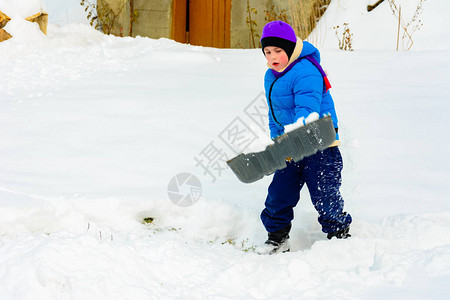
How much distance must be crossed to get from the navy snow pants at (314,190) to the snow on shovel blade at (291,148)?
0.28 meters

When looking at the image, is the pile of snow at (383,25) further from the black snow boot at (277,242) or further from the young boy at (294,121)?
the black snow boot at (277,242)

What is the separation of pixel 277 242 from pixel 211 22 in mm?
6352

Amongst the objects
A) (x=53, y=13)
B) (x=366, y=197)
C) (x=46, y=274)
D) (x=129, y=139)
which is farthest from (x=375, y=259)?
(x=53, y=13)

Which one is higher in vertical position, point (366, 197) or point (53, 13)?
point (53, 13)

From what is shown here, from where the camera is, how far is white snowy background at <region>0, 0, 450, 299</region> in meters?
2.38

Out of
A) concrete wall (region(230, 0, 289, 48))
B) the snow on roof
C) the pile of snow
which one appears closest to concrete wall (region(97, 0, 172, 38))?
concrete wall (region(230, 0, 289, 48))

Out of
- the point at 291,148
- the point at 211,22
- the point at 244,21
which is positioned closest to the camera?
the point at 291,148

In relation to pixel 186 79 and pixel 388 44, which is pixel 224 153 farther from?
pixel 388 44

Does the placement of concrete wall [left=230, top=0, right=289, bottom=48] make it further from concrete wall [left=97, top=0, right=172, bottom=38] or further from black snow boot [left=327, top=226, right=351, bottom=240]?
black snow boot [left=327, top=226, right=351, bottom=240]

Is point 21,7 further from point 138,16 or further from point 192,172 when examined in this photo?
point 192,172

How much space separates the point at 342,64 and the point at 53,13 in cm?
597

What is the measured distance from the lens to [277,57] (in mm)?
2707

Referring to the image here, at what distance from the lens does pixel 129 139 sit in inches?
165

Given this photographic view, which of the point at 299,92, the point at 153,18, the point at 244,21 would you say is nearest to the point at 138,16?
the point at 153,18
